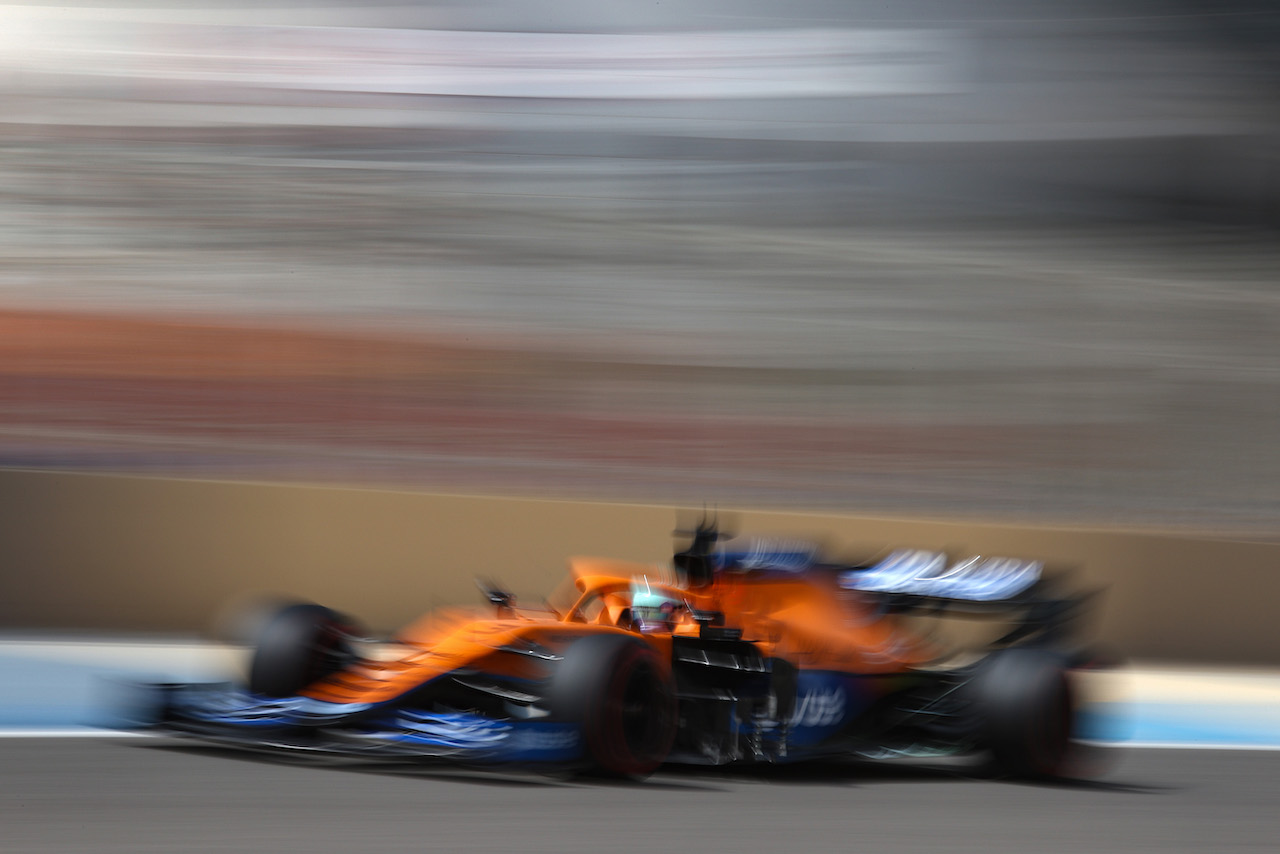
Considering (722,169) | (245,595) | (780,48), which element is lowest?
(245,595)

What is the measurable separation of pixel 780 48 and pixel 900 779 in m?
18.9

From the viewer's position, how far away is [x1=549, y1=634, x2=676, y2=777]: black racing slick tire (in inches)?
222

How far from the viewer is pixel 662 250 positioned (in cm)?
2123

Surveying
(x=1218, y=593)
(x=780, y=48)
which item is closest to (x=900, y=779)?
(x=1218, y=593)

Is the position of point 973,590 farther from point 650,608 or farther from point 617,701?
point 617,701

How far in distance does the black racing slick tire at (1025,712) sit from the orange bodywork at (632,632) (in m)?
0.35

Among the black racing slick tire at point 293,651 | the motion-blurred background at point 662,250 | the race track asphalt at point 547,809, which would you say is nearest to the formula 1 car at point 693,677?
the black racing slick tire at point 293,651

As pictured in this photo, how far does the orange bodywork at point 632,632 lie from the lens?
595 centimetres

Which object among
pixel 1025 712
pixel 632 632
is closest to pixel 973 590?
pixel 1025 712

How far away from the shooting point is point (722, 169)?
22.8 m

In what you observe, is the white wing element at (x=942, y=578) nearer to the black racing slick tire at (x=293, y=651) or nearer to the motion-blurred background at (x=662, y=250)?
the black racing slick tire at (x=293, y=651)

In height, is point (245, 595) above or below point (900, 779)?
above

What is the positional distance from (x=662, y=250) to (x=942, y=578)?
14.3 m

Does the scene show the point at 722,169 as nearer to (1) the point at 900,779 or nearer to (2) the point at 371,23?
(2) the point at 371,23
